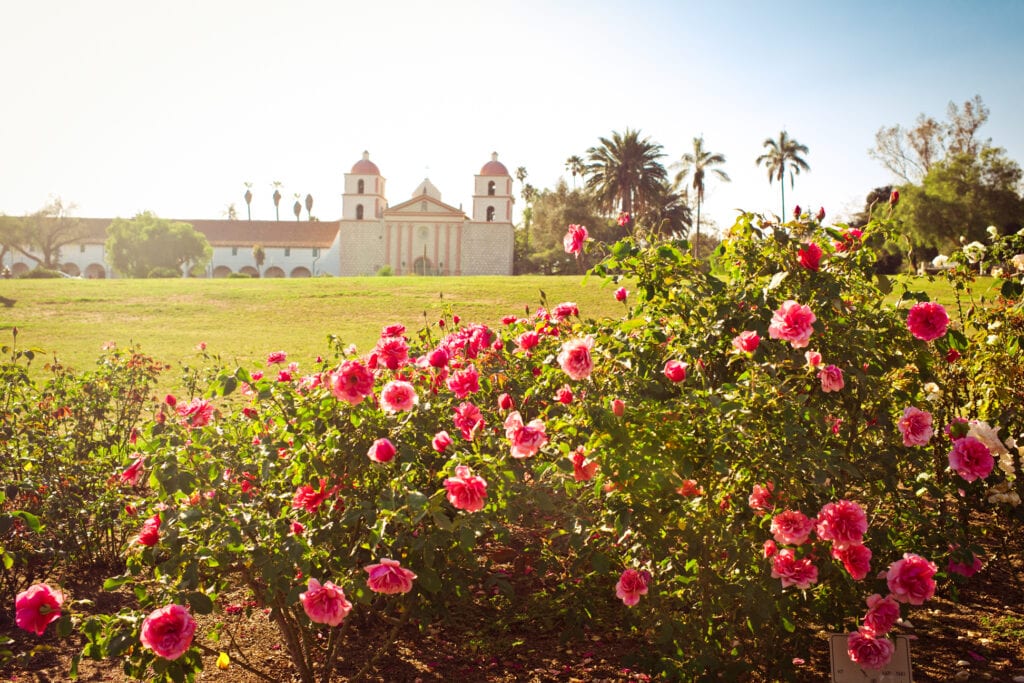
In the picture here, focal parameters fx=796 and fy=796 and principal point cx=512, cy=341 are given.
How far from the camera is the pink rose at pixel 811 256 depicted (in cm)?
270

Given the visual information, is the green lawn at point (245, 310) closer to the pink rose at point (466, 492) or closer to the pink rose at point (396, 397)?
the pink rose at point (396, 397)

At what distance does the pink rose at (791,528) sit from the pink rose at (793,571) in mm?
47

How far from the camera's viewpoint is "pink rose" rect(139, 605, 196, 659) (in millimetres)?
1932

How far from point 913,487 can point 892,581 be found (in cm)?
118

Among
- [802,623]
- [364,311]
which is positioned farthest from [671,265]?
[364,311]

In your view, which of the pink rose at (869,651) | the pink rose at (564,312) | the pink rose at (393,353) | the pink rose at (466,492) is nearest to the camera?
the pink rose at (466,492)

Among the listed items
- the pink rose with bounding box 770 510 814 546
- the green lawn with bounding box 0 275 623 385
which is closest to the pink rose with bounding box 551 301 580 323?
the pink rose with bounding box 770 510 814 546

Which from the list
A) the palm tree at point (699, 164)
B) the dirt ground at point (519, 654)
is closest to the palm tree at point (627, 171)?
the palm tree at point (699, 164)

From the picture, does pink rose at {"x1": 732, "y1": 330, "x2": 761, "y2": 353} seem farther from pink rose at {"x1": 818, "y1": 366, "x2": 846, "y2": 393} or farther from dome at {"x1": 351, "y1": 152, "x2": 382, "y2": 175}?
dome at {"x1": 351, "y1": 152, "x2": 382, "y2": 175}

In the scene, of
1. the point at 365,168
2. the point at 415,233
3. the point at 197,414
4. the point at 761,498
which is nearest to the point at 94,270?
the point at 365,168

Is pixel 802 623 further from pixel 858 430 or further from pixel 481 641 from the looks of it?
Answer: pixel 481 641

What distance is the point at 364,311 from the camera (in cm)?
1978

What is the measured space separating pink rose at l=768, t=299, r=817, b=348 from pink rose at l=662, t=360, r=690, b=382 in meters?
0.33

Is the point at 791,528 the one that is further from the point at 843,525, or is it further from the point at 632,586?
the point at 632,586
